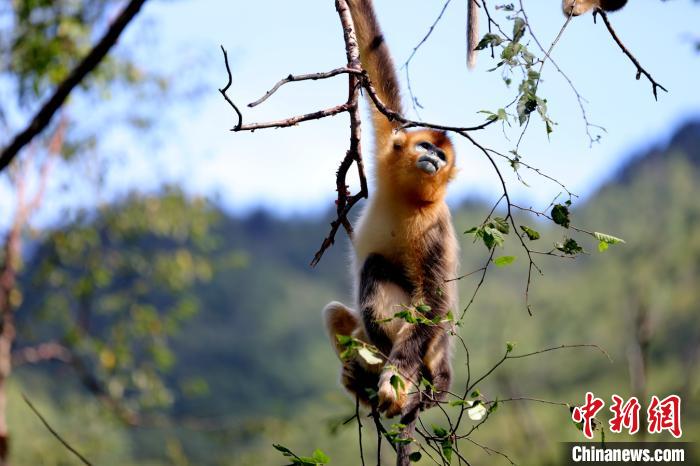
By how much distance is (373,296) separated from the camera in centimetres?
428

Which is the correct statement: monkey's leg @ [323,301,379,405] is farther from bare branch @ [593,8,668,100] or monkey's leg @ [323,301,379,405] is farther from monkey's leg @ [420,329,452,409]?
bare branch @ [593,8,668,100]

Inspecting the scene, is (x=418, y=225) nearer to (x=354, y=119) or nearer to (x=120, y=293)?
(x=354, y=119)

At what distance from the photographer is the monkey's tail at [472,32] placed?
3938 millimetres

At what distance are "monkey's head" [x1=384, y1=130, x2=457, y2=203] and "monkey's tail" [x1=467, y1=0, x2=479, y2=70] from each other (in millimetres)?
591

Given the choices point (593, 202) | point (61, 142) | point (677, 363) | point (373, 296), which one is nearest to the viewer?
point (373, 296)

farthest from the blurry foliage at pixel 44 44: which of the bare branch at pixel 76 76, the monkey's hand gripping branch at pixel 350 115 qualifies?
the monkey's hand gripping branch at pixel 350 115

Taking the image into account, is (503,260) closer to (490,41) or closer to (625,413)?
(490,41)

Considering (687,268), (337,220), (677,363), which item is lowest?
(337,220)

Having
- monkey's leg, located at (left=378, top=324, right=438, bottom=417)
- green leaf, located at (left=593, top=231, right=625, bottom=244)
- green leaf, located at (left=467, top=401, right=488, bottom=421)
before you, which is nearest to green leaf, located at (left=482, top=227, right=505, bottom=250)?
green leaf, located at (left=593, top=231, right=625, bottom=244)

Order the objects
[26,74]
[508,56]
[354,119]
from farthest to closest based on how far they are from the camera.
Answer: [26,74] → [354,119] → [508,56]

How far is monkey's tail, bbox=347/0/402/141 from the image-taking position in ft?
15.0

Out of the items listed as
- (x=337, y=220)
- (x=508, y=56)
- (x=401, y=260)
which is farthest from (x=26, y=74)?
(x=508, y=56)

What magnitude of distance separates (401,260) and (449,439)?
6.11ft
